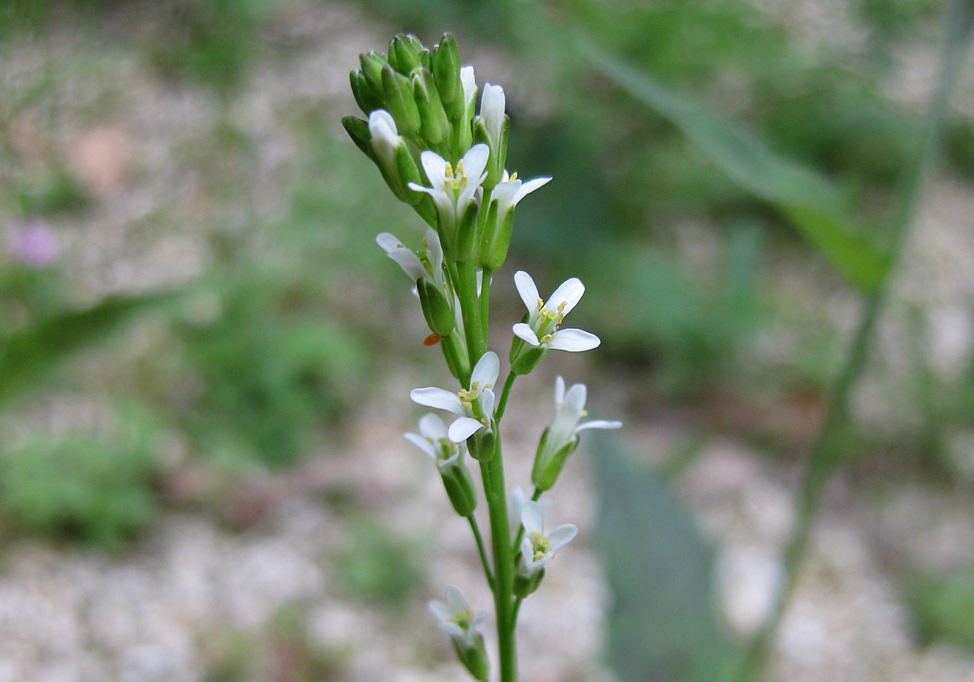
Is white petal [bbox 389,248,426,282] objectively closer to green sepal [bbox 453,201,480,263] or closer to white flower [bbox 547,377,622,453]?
green sepal [bbox 453,201,480,263]

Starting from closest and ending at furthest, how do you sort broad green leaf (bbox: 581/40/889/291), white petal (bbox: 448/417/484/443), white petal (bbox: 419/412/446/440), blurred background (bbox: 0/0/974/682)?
white petal (bbox: 448/417/484/443) < white petal (bbox: 419/412/446/440) < broad green leaf (bbox: 581/40/889/291) < blurred background (bbox: 0/0/974/682)

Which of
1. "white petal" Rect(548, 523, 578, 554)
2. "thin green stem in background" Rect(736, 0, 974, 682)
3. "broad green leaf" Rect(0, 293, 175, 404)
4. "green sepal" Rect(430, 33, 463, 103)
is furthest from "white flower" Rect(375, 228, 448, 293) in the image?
"thin green stem in background" Rect(736, 0, 974, 682)

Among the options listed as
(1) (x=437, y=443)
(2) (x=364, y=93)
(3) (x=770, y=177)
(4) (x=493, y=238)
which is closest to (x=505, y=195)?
(4) (x=493, y=238)

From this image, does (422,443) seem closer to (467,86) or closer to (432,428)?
(432,428)

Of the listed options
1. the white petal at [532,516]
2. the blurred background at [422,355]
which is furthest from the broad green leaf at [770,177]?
the white petal at [532,516]

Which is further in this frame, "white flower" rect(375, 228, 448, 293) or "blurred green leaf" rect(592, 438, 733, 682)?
"blurred green leaf" rect(592, 438, 733, 682)

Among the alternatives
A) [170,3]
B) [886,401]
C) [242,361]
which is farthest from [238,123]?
[886,401]

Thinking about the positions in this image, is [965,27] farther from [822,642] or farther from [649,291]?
[822,642]
